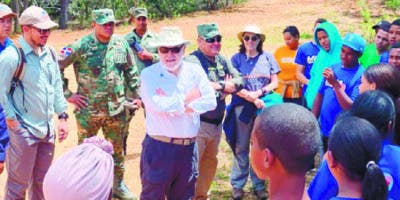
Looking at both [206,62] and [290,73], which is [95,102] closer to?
[206,62]

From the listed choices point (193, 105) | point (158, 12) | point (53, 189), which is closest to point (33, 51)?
point (193, 105)

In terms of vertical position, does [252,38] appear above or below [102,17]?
below

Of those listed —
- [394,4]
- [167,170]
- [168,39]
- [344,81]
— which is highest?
[168,39]

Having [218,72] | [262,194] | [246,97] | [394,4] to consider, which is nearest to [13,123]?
[218,72]

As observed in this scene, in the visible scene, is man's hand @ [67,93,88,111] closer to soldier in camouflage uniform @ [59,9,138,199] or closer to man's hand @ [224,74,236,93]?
soldier in camouflage uniform @ [59,9,138,199]

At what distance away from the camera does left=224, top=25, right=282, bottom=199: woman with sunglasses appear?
587cm

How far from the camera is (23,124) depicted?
4.90 meters

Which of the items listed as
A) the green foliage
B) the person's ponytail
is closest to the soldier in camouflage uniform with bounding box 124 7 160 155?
the person's ponytail

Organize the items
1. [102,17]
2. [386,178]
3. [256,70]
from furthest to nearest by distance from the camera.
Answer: [256,70] → [102,17] → [386,178]

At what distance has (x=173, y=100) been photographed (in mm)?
4520

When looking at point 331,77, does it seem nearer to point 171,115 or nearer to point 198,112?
point 198,112

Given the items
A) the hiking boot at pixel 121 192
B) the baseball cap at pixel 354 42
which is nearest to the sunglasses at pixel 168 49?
the baseball cap at pixel 354 42

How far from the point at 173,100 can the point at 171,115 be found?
0.12 m

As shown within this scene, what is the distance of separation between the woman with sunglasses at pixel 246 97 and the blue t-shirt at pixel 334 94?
2.11ft
